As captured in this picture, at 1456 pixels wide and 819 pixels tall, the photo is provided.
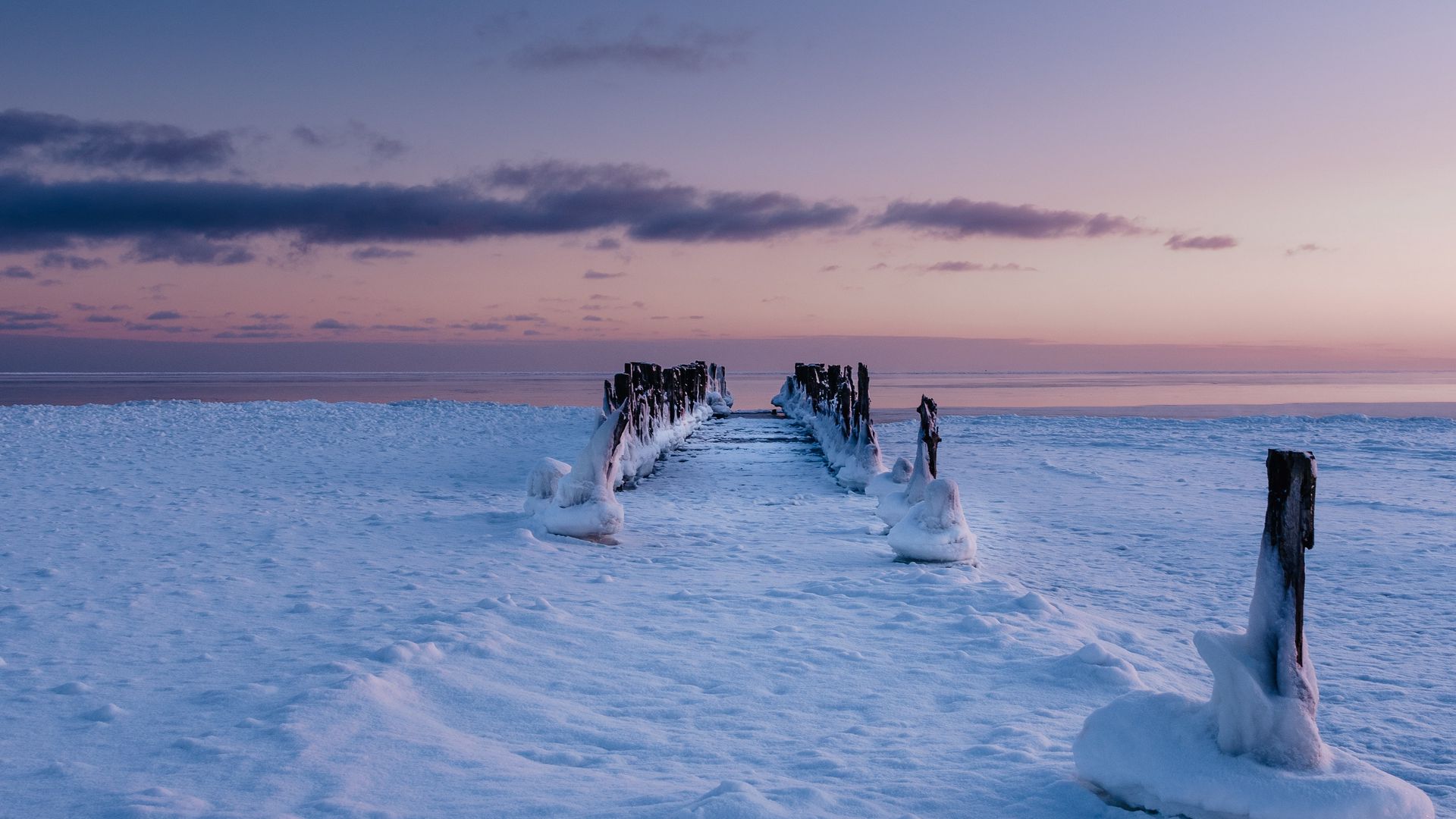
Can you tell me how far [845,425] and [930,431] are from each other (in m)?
6.24

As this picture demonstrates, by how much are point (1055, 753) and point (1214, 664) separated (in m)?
0.89

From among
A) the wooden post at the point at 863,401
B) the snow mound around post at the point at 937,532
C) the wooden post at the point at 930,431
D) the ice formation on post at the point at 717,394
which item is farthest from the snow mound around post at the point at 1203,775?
the ice formation on post at the point at 717,394

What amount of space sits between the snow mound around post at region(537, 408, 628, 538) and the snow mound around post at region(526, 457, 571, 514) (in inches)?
17.5

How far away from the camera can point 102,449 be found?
16.8m

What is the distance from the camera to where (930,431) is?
31.1 ft

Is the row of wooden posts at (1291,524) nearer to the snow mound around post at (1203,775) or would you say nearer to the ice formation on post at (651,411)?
the snow mound around post at (1203,775)

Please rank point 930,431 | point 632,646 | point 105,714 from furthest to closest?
point 930,431 < point 632,646 < point 105,714

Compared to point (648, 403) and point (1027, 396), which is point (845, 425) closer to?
point (648, 403)

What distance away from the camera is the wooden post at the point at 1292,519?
3.20 meters

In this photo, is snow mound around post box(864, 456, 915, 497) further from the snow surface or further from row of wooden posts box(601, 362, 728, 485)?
row of wooden posts box(601, 362, 728, 485)

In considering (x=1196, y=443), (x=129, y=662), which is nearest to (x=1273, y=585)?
(x=129, y=662)

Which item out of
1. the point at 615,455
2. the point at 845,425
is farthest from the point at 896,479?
the point at 845,425

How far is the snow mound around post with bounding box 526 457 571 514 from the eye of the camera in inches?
375

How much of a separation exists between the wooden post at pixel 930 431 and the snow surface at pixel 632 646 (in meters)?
1.02
